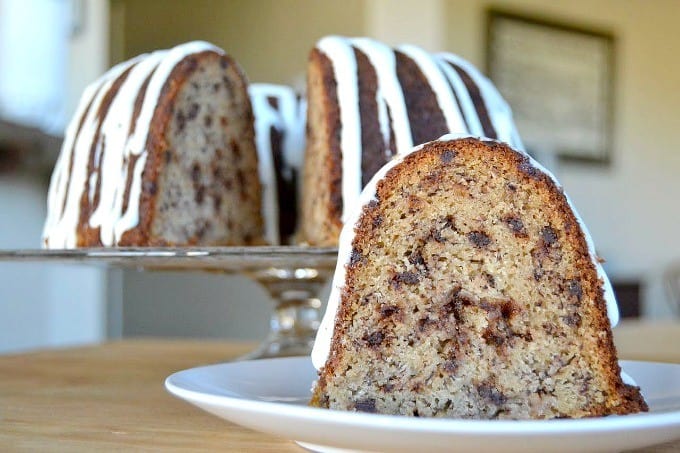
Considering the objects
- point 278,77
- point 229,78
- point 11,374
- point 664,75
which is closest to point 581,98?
point 664,75

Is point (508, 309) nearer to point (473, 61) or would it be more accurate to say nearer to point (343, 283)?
point (343, 283)

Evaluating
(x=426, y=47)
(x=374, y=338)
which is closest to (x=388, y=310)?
(x=374, y=338)

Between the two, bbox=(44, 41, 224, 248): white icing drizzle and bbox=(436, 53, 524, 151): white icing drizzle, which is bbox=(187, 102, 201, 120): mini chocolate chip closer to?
bbox=(44, 41, 224, 248): white icing drizzle

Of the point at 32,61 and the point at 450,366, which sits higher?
the point at 32,61

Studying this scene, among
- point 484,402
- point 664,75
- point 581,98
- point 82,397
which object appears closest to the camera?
point 484,402

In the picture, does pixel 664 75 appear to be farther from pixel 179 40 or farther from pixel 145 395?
pixel 145 395

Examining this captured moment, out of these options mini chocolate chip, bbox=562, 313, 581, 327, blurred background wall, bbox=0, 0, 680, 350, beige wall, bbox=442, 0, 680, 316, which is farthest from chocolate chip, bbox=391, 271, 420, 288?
beige wall, bbox=442, 0, 680, 316
